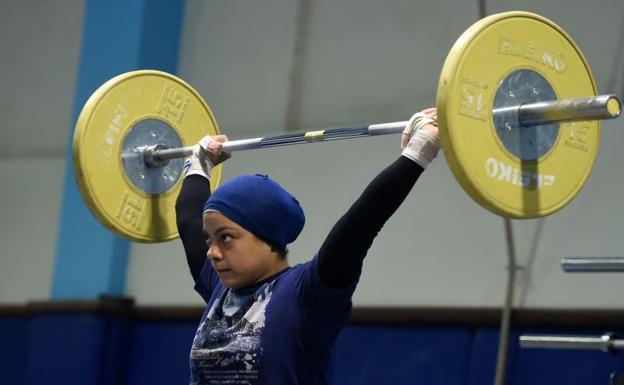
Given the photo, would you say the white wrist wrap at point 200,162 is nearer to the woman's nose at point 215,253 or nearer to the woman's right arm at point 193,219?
the woman's right arm at point 193,219

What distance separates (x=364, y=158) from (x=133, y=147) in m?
1.00

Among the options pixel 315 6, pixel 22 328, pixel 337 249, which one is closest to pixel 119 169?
pixel 337 249

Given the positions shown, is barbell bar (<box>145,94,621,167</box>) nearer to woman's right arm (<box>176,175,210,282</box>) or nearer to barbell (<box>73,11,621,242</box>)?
barbell (<box>73,11,621,242</box>)

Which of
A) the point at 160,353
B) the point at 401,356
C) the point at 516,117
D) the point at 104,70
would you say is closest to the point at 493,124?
the point at 516,117

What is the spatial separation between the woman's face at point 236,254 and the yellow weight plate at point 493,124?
1.01 feet

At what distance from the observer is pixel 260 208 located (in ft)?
5.46

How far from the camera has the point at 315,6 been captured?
342 centimetres

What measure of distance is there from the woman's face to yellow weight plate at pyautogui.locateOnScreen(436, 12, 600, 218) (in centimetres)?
31

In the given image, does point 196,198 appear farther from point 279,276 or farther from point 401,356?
point 401,356

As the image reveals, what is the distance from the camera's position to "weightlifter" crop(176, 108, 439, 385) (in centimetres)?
152

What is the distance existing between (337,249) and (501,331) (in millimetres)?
1239

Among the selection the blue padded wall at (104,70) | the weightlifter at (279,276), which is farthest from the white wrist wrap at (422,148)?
the blue padded wall at (104,70)

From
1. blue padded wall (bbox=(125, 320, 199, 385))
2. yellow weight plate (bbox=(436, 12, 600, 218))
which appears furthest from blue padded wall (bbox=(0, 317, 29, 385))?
yellow weight plate (bbox=(436, 12, 600, 218))

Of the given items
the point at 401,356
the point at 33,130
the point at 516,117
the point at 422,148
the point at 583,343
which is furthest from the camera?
the point at 33,130
